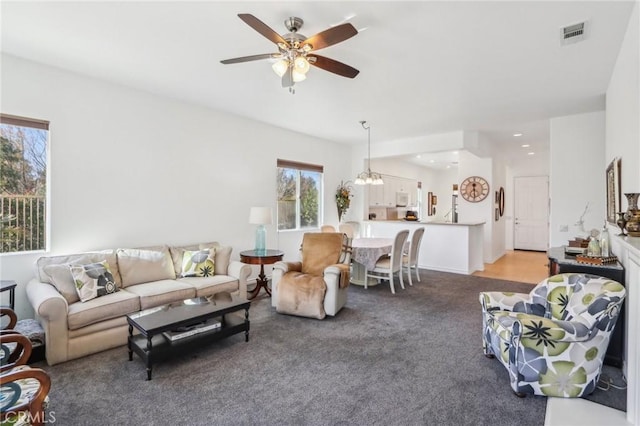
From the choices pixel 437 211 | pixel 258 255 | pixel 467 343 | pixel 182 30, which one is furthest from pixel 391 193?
pixel 182 30

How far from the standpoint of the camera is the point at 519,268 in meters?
6.70

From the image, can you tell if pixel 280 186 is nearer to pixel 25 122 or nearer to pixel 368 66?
pixel 368 66

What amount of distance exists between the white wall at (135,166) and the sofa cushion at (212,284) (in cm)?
87

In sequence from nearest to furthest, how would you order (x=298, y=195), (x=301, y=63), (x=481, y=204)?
(x=301, y=63) → (x=298, y=195) → (x=481, y=204)

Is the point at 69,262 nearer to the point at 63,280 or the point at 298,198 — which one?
the point at 63,280

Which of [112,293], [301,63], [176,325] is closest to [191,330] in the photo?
[176,325]

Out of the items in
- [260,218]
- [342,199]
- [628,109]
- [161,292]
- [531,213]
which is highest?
[628,109]

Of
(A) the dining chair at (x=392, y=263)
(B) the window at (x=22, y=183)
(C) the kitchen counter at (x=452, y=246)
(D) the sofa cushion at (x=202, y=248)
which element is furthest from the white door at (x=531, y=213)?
(B) the window at (x=22, y=183)

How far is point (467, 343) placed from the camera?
3037mm

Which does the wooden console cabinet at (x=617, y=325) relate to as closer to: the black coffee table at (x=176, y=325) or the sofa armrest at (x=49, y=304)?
the black coffee table at (x=176, y=325)

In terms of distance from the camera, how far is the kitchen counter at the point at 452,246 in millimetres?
6027

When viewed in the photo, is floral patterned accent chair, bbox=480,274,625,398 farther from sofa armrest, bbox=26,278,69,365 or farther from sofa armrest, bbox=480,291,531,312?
sofa armrest, bbox=26,278,69,365

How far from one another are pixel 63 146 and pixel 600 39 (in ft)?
16.9

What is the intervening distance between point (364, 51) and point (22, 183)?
11.8 feet
